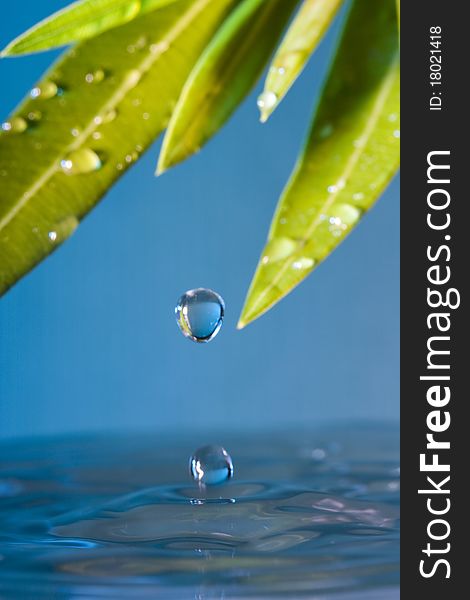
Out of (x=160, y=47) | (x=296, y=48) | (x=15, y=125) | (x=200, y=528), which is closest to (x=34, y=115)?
(x=15, y=125)

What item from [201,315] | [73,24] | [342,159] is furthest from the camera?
[201,315]

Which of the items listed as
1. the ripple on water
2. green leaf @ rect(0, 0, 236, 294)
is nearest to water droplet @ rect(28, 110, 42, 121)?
green leaf @ rect(0, 0, 236, 294)

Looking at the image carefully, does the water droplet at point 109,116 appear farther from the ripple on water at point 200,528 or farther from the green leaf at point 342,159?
the ripple on water at point 200,528

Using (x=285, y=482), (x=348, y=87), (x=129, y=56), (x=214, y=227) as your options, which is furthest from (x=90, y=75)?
(x=214, y=227)

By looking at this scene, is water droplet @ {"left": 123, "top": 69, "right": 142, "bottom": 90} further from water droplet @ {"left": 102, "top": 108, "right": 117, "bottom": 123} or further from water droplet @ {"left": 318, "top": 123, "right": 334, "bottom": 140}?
water droplet @ {"left": 318, "top": 123, "right": 334, "bottom": 140}

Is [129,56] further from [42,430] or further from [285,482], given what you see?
[42,430]

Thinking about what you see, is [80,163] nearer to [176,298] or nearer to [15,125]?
[15,125]

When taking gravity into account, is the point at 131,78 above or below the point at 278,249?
above
